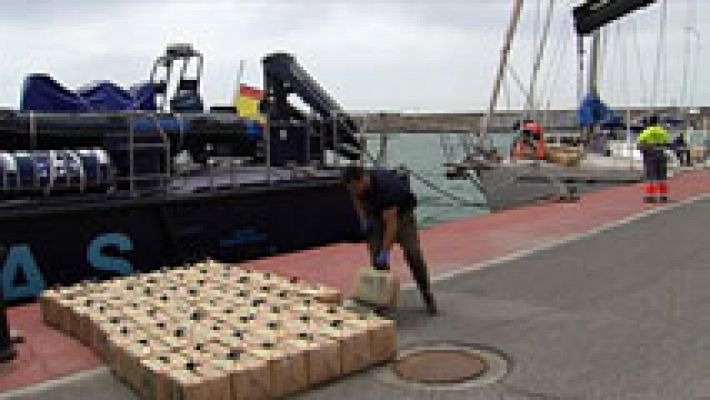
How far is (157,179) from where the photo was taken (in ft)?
38.3

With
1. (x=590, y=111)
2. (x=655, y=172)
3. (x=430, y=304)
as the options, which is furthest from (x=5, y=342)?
(x=590, y=111)

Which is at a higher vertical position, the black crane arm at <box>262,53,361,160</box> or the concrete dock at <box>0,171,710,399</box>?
the black crane arm at <box>262,53,361,160</box>

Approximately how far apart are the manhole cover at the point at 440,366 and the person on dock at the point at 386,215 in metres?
1.34

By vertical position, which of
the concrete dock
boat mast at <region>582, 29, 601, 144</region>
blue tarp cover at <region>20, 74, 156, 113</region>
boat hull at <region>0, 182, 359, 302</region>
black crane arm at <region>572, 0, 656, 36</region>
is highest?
black crane arm at <region>572, 0, 656, 36</region>

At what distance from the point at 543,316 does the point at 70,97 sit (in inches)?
322

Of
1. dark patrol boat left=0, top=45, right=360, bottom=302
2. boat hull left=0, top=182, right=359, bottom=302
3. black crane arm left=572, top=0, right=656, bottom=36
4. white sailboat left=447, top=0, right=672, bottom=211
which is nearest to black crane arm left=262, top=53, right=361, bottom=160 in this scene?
dark patrol boat left=0, top=45, right=360, bottom=302

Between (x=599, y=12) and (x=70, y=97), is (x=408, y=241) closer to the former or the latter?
(x=70, y=97)

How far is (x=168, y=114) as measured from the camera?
43.0ft

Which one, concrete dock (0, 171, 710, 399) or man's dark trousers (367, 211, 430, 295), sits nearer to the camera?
concrete dock (0, 171, 710, 399)

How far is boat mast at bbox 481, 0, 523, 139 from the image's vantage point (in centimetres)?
2406

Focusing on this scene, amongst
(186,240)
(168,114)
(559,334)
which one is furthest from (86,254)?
(559,334)

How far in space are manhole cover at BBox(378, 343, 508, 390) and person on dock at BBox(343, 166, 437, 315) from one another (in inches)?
47.6

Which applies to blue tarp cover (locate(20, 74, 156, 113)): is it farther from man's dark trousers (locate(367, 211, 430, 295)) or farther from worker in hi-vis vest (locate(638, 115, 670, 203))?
worker in hi-vis vest (locate(638, 115, 670, 203))

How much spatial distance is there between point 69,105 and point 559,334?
846 cm
